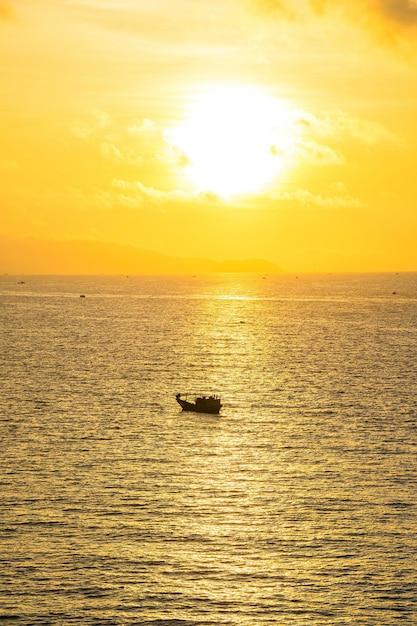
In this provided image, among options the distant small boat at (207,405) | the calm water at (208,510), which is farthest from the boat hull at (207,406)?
the calm water at (208,510)

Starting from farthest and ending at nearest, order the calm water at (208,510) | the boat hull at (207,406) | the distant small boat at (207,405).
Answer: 1. the boat hull at (207,406)
2. the distant small boat at (207,405)
3. the calm water at (208,510)

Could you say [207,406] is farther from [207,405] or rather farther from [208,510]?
[208,510]

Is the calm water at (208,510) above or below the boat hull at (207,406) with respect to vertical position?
below

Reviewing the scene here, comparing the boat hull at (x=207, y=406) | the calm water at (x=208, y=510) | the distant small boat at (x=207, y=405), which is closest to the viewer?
the calm water at (x=208, y=510)

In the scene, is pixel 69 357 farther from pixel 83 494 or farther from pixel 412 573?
pixel 412 573

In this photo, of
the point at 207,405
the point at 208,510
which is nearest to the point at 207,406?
the point at 207,405

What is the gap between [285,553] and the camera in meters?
63.4

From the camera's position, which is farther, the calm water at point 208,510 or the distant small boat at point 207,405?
the distant small boat at point 207,405

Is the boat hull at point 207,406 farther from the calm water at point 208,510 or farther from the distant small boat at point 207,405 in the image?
the calm water at point 208,510

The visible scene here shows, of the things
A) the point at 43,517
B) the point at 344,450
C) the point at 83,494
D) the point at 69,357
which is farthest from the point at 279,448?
the point at 69,357

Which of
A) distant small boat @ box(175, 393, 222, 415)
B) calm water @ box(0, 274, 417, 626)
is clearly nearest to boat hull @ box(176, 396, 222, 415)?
distant small boat @ box(175, 393, 222, 415)

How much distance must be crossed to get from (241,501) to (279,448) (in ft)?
69.6

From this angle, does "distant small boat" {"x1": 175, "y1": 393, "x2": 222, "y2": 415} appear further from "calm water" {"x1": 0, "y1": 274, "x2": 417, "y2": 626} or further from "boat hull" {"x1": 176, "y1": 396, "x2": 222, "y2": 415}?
"calm water" {"x1": 0, "y1": 274, "x2": 417, "y2": 626}

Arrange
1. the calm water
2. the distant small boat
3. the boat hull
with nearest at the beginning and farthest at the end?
the calm water → the distant small boat → the boat hull
